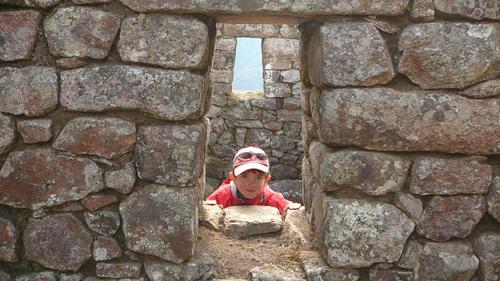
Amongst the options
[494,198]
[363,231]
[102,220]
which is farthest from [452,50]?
[102,220]

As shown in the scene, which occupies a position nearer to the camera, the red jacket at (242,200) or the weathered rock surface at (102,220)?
the weathered rock surface at (102,220)

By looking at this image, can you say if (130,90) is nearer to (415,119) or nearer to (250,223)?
(250,223)

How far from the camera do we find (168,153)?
2.29 meters

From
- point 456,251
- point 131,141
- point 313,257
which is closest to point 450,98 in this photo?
point 456,251

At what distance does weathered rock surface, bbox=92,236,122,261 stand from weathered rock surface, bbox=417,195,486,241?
4.87ft

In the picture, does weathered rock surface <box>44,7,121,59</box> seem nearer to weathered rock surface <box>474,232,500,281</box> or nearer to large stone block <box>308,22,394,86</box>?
large stone block <box>308,22,394,86</box>

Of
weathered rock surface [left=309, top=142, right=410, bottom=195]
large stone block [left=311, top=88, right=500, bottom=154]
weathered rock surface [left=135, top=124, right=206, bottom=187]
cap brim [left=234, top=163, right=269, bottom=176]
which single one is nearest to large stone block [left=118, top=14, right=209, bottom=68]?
weathered rock surface [left=135, top=124, right=206, bottom=187]

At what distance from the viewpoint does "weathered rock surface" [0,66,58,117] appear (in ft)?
7.45

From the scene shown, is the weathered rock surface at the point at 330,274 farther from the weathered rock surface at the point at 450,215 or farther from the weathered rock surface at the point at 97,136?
the weathered rock surface at the point at 97,136

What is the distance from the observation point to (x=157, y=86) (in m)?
2.26

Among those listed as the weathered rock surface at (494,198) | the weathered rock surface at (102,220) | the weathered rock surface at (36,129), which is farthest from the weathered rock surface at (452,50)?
the weathered rock surface at (36,129)

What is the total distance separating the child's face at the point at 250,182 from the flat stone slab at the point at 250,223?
0.41 m

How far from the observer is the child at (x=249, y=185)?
347cm

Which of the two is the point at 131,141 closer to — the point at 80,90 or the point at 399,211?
the point at 80,90
